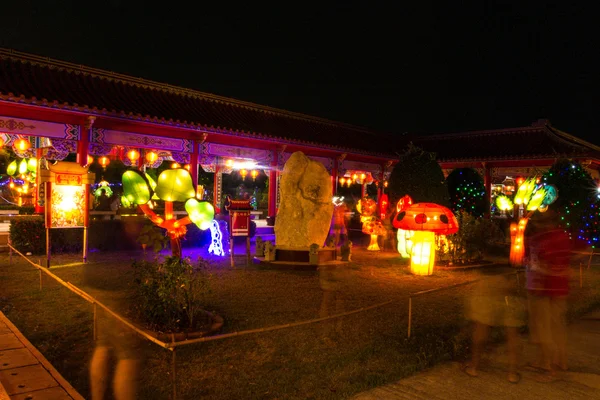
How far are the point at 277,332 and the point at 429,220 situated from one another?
5.20 meters

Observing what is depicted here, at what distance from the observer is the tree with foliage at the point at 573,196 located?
1496 centimetres

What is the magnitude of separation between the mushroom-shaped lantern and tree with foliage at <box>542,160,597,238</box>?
6.69 meters

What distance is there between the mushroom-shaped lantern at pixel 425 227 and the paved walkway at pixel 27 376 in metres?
7.45

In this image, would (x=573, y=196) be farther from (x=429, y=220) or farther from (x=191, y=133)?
(x=191, y=133)

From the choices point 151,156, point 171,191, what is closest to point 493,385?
point 171,191

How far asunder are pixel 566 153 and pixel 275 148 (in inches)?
443

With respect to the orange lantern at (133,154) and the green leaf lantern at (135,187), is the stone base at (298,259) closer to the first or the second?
the green leaf lantern at (135,187)

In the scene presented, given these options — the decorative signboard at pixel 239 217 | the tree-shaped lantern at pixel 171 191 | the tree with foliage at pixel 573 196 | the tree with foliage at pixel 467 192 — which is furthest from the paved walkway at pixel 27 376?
the tree with foliage at pixel 467 192

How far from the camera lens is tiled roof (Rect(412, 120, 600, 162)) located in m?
19.3

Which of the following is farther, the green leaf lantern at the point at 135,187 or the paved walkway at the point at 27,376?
the green leaf lantern at the point at 135,187

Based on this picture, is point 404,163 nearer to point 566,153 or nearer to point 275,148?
point 275,148

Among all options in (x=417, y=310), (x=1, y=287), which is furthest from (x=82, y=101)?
(x=417, y=310)

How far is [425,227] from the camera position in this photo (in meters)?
10.1

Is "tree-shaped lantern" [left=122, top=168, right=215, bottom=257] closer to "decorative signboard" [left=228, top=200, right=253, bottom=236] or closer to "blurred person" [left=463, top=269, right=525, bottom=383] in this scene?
"decorative signboard" [left=228, top=200, right=253, bottom=236]
